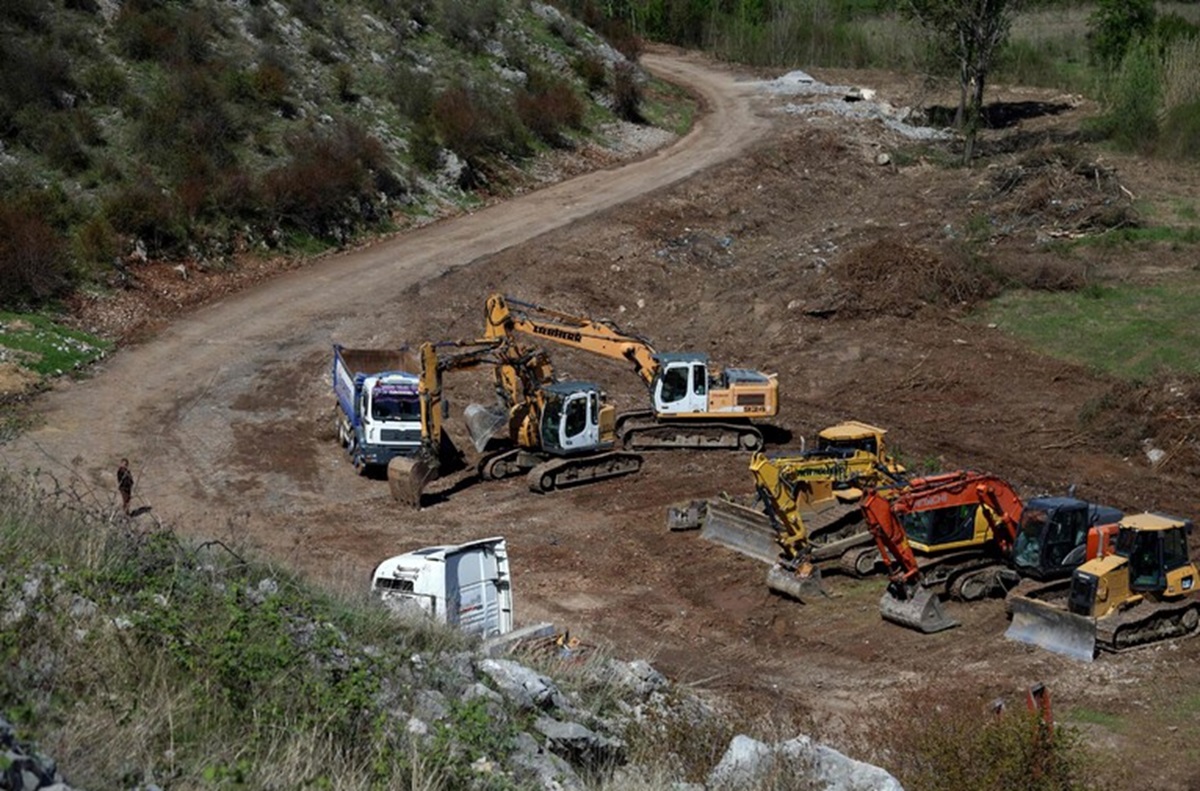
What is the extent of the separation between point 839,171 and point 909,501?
31.7 m

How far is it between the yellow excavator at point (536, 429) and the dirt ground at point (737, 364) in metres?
0.44

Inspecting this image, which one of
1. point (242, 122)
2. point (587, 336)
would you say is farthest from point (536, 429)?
point (242, 122)

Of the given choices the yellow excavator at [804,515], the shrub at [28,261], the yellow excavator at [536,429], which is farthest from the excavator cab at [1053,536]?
the shrub at [28,261]

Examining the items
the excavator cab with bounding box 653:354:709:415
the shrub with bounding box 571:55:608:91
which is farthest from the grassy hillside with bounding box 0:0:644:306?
the excavator cab with bounding box 653:354:709:415

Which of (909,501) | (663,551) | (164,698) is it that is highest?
(164,698)

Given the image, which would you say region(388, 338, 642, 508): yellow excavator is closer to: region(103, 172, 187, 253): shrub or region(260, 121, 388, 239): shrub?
region(103, 172, 187, 253): shrub

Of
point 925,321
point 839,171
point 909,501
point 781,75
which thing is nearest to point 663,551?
point 909,501

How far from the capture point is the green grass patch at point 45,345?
3081cm

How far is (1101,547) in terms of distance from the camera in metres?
21.0

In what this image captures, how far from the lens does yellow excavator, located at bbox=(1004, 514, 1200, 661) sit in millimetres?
19609

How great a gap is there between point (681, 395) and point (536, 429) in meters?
3.43

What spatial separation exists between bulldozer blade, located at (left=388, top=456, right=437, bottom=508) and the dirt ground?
35 centimetres

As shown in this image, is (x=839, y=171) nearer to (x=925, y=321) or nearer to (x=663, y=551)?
(x=925, y=321)

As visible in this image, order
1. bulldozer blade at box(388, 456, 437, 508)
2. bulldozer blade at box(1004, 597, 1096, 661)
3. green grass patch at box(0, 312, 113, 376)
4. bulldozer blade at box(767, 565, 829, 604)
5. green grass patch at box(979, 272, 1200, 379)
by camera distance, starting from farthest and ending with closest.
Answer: green grass patch at box(979, 272, 1200, 379), green grass patch at box(0, 312, 113, 376), bulldozer blade at box(388, 456, 437, 508), bulldozer blade at box(767, 565, 829, 604), bulldozer blade at box(1004, 597, 1096, 661)
